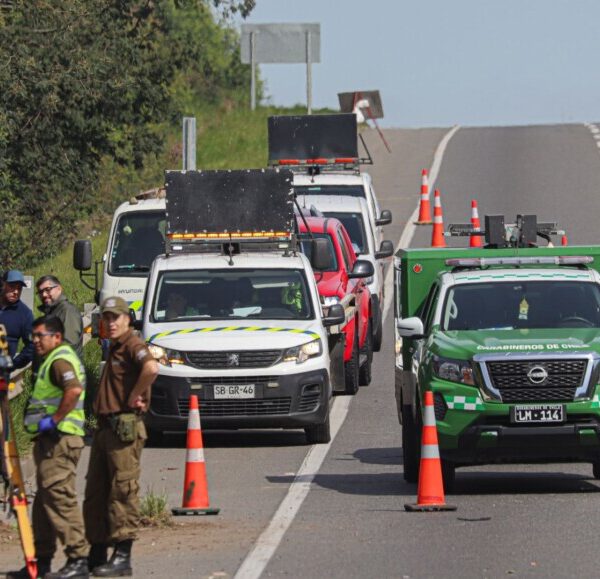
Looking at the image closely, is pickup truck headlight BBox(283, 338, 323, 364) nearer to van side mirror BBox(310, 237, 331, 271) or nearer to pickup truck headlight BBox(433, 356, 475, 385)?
van side mirror BBox(310, 237, 331, 271)

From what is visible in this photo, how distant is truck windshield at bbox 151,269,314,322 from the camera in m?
19.0

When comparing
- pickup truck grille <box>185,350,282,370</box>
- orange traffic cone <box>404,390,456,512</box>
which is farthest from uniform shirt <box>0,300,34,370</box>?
orange traffic cone <box>404,390,456,512</box>

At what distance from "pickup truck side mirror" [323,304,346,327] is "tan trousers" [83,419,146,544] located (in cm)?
734

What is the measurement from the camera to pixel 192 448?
1409 centimetres

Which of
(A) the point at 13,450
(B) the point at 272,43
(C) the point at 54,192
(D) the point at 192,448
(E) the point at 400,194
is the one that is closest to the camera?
(A) the point at 13,450

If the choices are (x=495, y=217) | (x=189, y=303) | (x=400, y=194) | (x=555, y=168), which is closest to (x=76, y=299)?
(x=189, y=303)

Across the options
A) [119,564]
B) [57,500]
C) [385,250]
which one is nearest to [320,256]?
[385,250]

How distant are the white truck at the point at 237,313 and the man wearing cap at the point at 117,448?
612 centimetres

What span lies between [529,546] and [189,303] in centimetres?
751

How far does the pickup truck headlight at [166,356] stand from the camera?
17.9 meters

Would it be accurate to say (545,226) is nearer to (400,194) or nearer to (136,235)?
(136,235)

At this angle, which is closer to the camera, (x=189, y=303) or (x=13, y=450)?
(x=13, y=450)

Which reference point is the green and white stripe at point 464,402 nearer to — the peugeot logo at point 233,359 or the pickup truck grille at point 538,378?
the pickup truck grille at point 538,378

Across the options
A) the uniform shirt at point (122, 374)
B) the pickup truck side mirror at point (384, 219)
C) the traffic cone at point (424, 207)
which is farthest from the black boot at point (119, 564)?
the traffic cone at point (424, 207)
